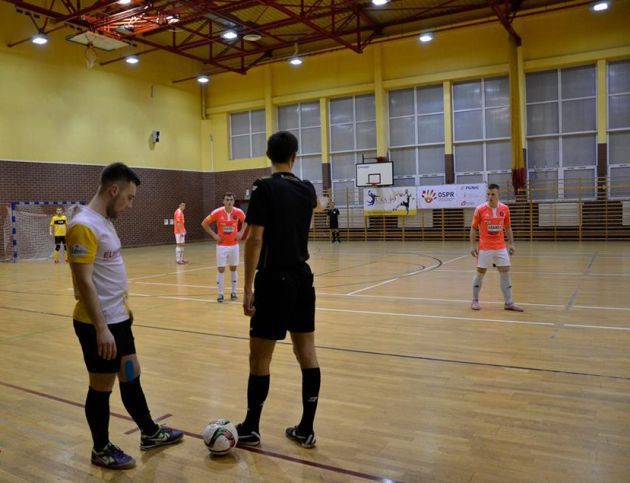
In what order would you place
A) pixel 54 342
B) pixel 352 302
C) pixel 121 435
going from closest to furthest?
pixel 121 435 < pixel 54 342 < pixel 352 302

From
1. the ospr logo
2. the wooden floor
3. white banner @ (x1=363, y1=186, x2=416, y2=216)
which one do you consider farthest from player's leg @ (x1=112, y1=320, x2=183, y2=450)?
white banner @ (x1=363, y1=186, x2=416, y2=216)

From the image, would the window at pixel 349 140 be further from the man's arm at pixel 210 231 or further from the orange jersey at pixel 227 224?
the man's arm at pixel 210 231

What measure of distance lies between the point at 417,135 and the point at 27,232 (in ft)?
55.9

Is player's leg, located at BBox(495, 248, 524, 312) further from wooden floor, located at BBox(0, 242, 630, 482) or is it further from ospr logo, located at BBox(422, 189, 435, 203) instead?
ospr logo, located at BBox(422, 189, 435, 203)

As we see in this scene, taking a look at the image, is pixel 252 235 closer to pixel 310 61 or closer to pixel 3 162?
pixel 3 162

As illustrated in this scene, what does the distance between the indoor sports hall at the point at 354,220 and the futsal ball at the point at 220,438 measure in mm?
80

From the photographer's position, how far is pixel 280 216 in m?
3.09

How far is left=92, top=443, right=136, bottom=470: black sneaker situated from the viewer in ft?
10.2

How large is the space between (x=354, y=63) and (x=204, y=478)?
24.4 metres

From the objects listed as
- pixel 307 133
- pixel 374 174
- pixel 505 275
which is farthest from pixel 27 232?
pixel 505 275

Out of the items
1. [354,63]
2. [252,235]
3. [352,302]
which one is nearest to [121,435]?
[252,235]

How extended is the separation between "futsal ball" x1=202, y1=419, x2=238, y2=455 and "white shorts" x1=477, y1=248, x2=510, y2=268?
18.5 ft

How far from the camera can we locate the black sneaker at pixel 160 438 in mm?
3371

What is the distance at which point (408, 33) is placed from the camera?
2322cm
